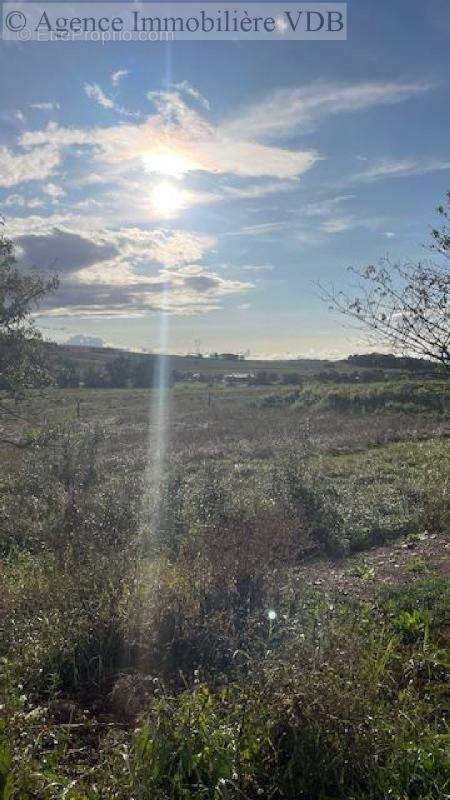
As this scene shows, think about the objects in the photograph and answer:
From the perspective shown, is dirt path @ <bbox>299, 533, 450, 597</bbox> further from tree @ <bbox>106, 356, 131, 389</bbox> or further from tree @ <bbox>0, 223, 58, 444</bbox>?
tree @ <bbox>106, 356, 131, 389</bbox>

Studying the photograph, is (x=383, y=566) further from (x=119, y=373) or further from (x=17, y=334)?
(x=119, y=373)

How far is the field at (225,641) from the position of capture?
3943 millimetres

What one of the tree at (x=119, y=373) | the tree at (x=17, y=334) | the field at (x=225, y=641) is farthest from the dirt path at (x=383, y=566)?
the tree at (x=119, y=373)

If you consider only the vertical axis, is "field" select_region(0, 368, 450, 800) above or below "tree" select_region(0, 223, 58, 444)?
below

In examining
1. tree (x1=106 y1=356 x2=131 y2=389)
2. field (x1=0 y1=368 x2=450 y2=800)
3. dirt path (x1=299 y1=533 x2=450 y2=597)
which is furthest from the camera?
tree (x1=106 y1=356 x2=131 y2=389)

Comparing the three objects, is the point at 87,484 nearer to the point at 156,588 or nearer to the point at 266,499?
the point at 266,499

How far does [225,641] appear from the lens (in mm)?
5836

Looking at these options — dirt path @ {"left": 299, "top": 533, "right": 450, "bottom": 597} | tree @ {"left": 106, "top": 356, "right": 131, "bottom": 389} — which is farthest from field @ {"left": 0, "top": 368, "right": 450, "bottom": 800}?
tree @ {"left": 106, "top": 356, "right": 131, "bottom": 389}

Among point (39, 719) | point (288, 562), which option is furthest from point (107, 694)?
point (288, 562)

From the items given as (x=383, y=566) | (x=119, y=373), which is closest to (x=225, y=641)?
(x=383, y=566)

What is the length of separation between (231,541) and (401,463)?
1093 centimetres

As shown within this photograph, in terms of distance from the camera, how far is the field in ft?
12.9

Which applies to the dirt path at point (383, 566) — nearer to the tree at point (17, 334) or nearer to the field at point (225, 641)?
the field at point (225, 641)

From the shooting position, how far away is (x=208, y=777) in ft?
12.8
